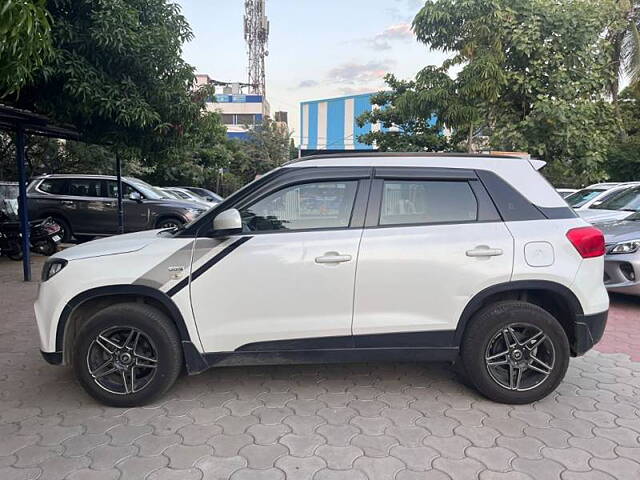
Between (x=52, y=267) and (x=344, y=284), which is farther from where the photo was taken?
(x=52, y=267)

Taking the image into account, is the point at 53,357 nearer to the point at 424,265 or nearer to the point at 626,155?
the point at 424,265

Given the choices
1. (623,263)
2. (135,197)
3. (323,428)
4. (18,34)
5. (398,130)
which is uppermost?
(398,130)

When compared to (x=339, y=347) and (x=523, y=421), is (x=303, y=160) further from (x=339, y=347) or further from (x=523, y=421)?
(x=523, y=421)

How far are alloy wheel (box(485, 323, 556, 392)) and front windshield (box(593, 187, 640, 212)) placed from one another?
6.23 m

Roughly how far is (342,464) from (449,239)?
1615mm

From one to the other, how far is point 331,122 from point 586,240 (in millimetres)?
52151

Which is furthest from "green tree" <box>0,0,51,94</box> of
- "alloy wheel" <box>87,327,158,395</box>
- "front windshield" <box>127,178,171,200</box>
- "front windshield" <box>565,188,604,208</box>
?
"front windshield" <box>565,188,604,208</box>

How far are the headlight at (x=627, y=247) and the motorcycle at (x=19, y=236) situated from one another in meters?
9.63

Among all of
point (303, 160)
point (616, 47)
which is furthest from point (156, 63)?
point (616, 47)

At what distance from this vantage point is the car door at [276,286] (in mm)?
3301

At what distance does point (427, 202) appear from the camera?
11.5 ft

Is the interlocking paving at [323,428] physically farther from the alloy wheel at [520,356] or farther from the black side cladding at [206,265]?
the black side cladding at [206,265]

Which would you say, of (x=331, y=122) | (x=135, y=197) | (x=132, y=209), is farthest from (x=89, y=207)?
(x=331, y=122)

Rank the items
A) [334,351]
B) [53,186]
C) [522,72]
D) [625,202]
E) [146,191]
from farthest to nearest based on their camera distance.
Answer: [146,191]
[53,186]
[522,72]
[625,202]
[334,351]
